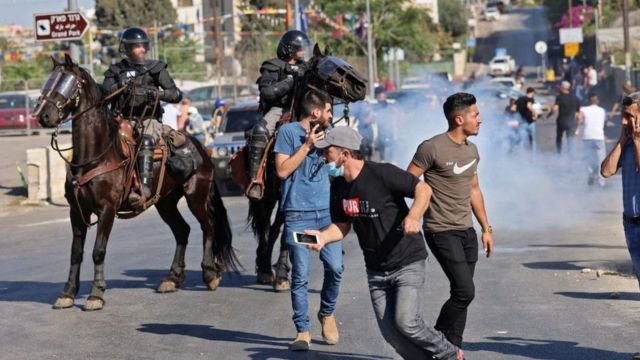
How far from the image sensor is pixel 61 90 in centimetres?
1116

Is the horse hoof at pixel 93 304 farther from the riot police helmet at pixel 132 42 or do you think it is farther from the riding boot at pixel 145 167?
the riot police helmet at pixel 132 42

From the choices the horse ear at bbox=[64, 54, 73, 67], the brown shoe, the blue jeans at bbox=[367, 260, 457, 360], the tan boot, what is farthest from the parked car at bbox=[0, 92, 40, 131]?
the blue jeans at bbox=[367, 260, 457, 360]

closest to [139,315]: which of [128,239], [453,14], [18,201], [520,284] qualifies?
[520,284]

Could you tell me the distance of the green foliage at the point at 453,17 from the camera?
126 m

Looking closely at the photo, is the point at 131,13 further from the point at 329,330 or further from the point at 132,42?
the point at 329,330

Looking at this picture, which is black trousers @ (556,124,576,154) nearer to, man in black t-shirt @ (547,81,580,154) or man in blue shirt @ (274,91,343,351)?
man in black t-shirt @ (547,81,580,154)

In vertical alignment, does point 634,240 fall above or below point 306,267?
above

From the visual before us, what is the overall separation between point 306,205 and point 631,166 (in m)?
2.40

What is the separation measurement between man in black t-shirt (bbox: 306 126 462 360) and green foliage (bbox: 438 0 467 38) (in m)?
119

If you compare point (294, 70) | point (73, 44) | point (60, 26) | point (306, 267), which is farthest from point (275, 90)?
point (73, 44)

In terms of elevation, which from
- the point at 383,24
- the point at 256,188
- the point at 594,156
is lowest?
the point at 594,156

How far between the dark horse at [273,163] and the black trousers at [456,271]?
11.0 feet

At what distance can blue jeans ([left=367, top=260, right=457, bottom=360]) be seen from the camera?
740 centimetres

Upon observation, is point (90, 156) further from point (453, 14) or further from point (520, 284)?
point (453, 14)
